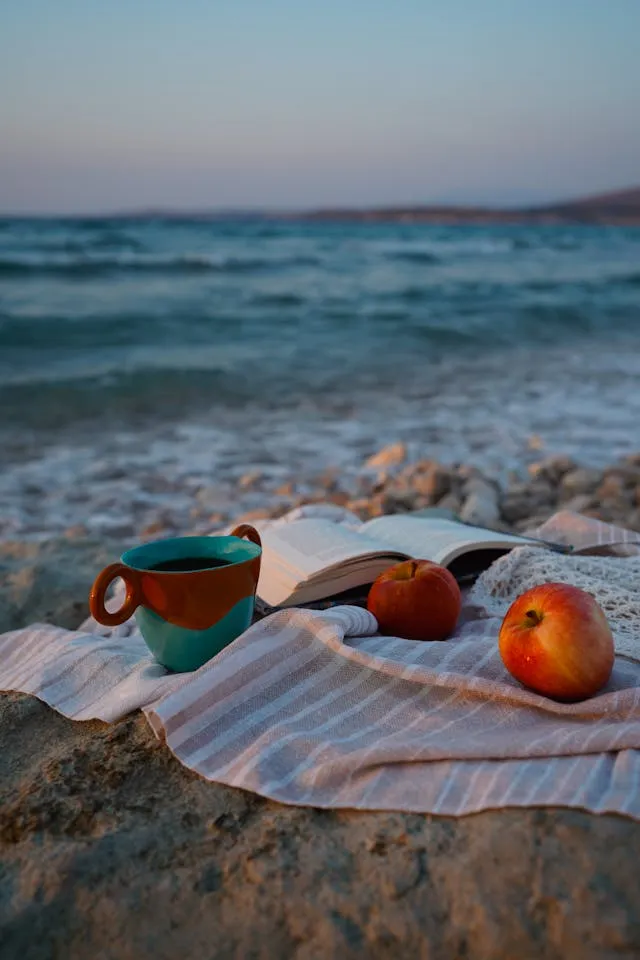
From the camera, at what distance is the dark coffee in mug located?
1844 mm

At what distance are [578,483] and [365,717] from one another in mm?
3697

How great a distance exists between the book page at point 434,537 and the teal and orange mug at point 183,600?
0.55 metres

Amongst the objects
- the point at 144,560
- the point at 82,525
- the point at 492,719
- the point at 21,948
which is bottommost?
the point at 82,525

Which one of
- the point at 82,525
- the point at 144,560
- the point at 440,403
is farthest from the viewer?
the point at 440,403

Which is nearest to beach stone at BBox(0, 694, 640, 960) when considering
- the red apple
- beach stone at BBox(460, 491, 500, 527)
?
the red apple

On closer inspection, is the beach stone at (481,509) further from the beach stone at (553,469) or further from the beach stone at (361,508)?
the beach stone at (553,469)

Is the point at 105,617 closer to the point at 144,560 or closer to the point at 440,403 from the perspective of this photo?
the point at 144,560

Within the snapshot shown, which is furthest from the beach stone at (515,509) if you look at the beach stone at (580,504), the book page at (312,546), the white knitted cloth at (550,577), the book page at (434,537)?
the book page at (312,546)

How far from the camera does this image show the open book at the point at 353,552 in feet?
6.64

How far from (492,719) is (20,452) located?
5587 mm

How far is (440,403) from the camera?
8141mm

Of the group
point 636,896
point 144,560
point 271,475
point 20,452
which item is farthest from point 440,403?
point 636,896

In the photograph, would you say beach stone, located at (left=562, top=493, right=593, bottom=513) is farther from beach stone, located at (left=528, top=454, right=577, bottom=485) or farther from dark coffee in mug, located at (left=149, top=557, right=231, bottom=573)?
dark coffee in mug, located at (left=149, top=557, right=231, bottom=573)

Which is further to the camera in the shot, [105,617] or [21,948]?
[105,617]
